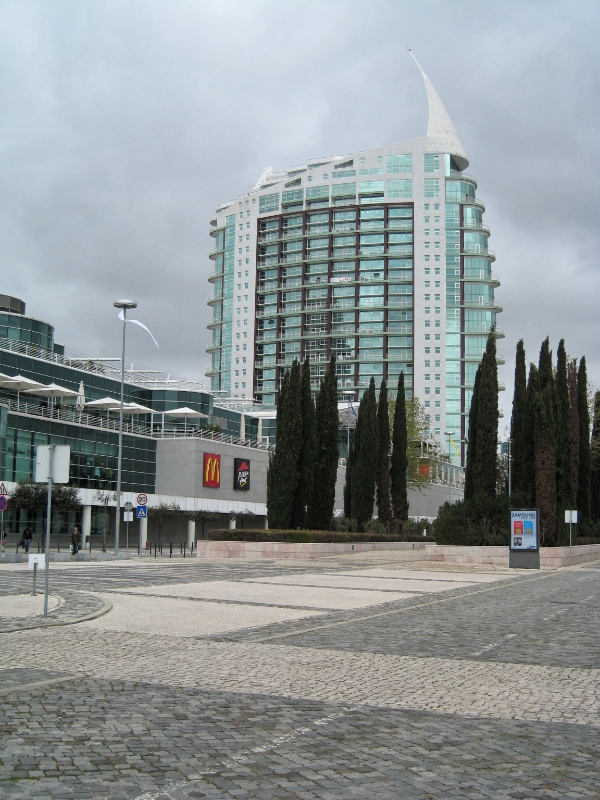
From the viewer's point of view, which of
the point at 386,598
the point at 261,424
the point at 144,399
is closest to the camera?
the point at 386,598

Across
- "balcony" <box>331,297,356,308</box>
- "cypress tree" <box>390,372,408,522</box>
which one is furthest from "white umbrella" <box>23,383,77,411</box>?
"balcony" <box>331,297,356,308</box>

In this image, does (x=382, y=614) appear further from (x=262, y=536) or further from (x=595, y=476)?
(x=595, y=476)

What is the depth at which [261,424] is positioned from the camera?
93.3 metres

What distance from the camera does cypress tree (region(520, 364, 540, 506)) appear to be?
40.2m

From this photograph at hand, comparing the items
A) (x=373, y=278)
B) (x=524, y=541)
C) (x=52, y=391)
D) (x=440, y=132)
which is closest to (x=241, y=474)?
(x=52, y=391)

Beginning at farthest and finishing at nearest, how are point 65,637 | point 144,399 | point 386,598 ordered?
1. point 144,399
2. point 386,598
3. point 65,637

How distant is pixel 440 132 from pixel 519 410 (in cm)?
11791

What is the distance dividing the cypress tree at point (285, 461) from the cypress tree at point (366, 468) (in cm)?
1177

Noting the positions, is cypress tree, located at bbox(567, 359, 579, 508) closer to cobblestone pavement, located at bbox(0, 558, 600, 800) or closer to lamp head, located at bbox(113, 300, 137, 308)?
lamp head, located at bbox(113, 300, 137, 308)

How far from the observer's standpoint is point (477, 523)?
1559 inches

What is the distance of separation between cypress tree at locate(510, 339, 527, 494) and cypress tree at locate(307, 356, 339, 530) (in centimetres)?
1027

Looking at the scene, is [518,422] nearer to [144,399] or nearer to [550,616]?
[550,616]

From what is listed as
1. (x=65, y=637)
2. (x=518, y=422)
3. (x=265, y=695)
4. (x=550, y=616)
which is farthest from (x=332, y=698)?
(x=518, y=422)

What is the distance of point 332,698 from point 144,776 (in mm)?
2929
